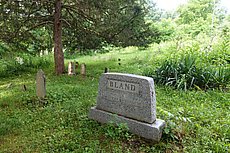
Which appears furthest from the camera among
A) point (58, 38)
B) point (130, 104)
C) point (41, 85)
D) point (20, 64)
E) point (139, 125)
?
point (20, 64)

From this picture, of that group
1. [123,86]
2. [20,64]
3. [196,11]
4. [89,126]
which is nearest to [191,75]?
[123,86]

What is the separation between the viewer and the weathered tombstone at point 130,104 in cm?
342

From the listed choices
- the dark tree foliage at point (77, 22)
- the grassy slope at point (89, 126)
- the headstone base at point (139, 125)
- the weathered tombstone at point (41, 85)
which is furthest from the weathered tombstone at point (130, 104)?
the dark tree foliage at point (77, 22)

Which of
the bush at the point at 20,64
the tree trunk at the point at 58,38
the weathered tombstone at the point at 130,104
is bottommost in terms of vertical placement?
the weathered tombstone at the point at 130,104

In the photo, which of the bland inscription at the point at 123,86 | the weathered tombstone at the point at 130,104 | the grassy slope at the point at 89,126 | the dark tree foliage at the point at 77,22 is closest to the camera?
the grassy slope at the point at 89,126

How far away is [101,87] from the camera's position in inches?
156

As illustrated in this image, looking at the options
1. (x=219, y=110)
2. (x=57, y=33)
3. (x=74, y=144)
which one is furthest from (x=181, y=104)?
(x=57, y=33)

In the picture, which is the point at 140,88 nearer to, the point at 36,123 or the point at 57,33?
the point at 36,123

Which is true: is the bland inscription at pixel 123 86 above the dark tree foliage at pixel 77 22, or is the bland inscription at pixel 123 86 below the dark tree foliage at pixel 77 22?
below

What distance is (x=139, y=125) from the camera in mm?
3469

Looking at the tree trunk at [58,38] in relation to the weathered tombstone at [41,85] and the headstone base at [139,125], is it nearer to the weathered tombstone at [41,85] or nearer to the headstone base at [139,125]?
the weathered tombstone at [41,85]

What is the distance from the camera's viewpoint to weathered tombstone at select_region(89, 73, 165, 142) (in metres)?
3.42

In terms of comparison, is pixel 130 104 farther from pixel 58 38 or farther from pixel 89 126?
pixel 58 38

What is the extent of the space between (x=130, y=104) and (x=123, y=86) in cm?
32
